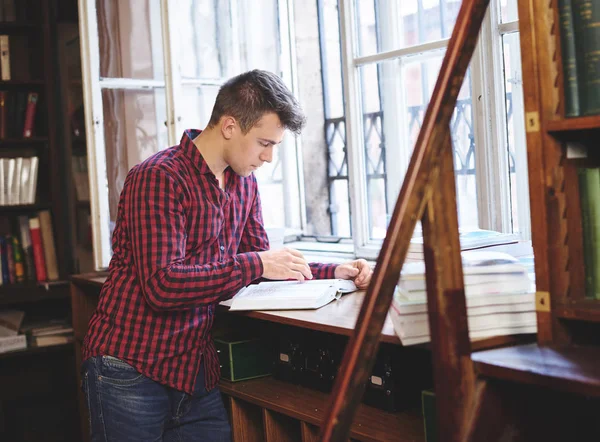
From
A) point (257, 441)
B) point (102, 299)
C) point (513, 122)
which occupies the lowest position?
point (257, 441)

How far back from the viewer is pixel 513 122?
2471 mm

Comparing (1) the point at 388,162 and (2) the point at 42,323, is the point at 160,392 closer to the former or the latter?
(1) the point at 388,162

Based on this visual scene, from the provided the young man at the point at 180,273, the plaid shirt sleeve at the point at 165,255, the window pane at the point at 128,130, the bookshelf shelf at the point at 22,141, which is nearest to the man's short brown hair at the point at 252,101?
the young man at the point at 180,273

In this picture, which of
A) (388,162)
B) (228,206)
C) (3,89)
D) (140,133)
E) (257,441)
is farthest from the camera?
(3,89)

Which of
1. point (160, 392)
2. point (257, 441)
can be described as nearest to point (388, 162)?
point (257, 441)

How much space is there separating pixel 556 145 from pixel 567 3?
27 centimetres

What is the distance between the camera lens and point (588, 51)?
137 cm

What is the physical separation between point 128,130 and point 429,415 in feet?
7.06

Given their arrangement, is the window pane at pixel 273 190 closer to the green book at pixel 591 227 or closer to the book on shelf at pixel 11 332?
the book on shelf at pixel 11 332

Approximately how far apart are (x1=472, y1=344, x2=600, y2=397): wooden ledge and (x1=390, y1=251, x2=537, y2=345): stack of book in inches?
4.1

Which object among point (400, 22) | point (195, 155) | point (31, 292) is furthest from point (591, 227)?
point (31, 292)

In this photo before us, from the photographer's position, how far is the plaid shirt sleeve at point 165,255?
1.85 meters

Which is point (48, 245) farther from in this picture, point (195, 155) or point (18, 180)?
point (195, 155)

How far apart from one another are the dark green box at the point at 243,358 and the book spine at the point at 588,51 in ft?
4.45
